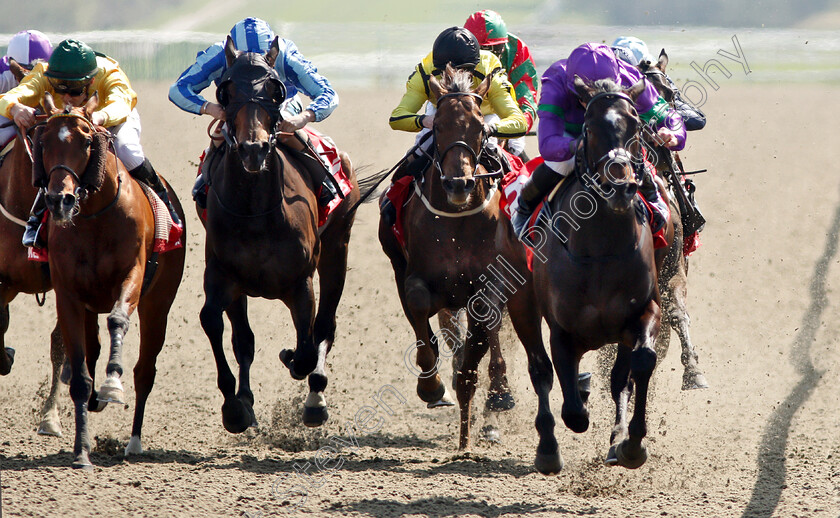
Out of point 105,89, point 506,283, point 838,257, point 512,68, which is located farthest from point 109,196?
point 838,257

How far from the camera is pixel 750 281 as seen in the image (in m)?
9.93

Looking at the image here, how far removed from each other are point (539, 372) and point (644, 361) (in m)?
0.84

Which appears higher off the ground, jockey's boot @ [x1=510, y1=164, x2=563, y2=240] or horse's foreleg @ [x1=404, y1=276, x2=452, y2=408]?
jockey's boot @ [x1=510, y1=164, x2=563, y2=240]

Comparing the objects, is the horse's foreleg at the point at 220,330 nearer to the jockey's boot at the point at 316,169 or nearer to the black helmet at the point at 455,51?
the jockey's boot at the point at 316,169

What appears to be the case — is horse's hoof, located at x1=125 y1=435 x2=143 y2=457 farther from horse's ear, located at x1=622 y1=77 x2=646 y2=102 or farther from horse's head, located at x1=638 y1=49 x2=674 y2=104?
horse's head, located at x1=638 y1=49 x2=674 y2=104

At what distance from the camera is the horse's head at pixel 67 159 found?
491 cm

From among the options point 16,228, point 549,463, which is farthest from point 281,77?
point 549,463

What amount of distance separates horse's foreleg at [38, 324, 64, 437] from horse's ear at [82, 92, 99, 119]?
73.5 inches

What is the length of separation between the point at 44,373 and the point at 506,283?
13.4 feet

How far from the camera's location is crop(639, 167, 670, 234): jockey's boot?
528cm

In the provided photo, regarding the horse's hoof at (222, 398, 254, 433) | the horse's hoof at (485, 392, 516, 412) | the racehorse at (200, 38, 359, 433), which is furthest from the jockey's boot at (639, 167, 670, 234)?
the horse's hoof at (222, 398, 254, 433)

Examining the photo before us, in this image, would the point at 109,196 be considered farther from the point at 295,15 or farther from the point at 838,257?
the point at 295,15

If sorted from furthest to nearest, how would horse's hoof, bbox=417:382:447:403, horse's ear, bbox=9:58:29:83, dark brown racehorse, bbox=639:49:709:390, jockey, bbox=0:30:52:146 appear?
jockey, bbox=0:30:52:146 < horse's hoof, bbox=417:382:447:403 < dark brown racehorse, bbox=639:49:709:390 < horse's ear, bbox=9:58:29:83

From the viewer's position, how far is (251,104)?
17.5 feet
